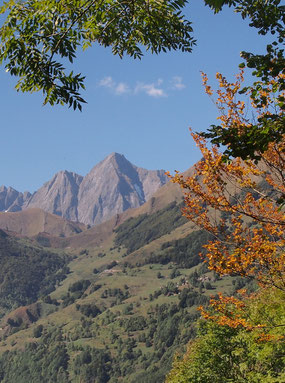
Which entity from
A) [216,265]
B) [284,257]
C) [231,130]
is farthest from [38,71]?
[284,257]

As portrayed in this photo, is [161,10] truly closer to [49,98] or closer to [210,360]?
[49,98]

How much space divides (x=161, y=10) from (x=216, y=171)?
457cm

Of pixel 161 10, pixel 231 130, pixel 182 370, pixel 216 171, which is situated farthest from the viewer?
pixel 182 370

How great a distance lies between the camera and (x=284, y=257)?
13.5 m

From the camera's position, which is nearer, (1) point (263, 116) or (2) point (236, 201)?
(1) point (263, 116)

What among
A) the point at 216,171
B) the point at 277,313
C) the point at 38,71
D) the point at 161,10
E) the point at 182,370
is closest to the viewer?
the point at 38,71

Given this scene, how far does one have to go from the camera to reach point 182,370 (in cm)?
5000

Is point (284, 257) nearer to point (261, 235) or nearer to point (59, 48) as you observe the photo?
point (261, 235)

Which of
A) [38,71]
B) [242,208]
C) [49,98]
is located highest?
[38,71]

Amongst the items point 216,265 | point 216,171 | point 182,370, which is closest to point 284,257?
point 216,265

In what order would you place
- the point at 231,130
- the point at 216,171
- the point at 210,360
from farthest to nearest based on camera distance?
the point at 210,360 < the point at 216,171 < the point at 231,130

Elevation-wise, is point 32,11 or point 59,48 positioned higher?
point 32,11

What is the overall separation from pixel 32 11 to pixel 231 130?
4970 mm

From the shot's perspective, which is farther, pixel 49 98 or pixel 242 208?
pixel 242 208
